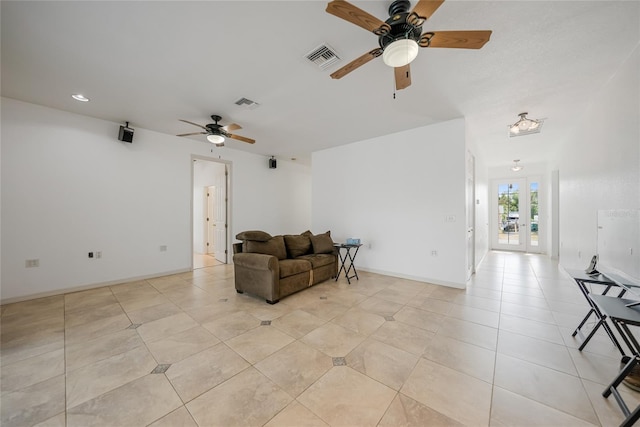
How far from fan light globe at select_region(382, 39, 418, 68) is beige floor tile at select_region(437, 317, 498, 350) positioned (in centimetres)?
269

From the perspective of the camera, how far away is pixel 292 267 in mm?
3498

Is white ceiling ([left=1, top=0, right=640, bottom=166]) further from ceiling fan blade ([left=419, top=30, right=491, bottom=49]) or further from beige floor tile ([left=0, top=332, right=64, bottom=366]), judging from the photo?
beige floor tile ([left=0, top=332, right=64, bottom=366])

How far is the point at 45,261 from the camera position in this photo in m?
3.52

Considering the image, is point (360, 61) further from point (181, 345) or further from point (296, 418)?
point (181, 345)

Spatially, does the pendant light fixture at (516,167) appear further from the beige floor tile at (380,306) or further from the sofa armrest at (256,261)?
the sofa armrest at (256,261)

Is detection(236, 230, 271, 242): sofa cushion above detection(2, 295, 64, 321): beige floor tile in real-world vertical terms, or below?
above

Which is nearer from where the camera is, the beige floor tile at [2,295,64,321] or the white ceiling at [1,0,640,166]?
the white ceiling at [1,0,640,166]

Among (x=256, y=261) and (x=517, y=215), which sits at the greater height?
(x=517, y=215)

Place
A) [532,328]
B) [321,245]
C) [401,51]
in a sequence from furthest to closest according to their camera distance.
Answer: [321,245]
[532,328]
[401,51]

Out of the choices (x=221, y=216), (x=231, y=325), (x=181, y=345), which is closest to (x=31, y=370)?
(x=181, y=345)

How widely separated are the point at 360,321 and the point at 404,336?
525 millimetres

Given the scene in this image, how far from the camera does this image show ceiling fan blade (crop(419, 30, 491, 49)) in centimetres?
162

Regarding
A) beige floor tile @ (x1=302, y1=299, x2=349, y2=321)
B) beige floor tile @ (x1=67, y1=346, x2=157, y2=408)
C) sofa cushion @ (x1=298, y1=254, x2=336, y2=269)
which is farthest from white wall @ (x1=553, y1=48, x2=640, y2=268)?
beige floor tile @ (x1=67, y1=346, x2=157, y2=408)

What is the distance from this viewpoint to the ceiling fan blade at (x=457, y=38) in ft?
5.32
